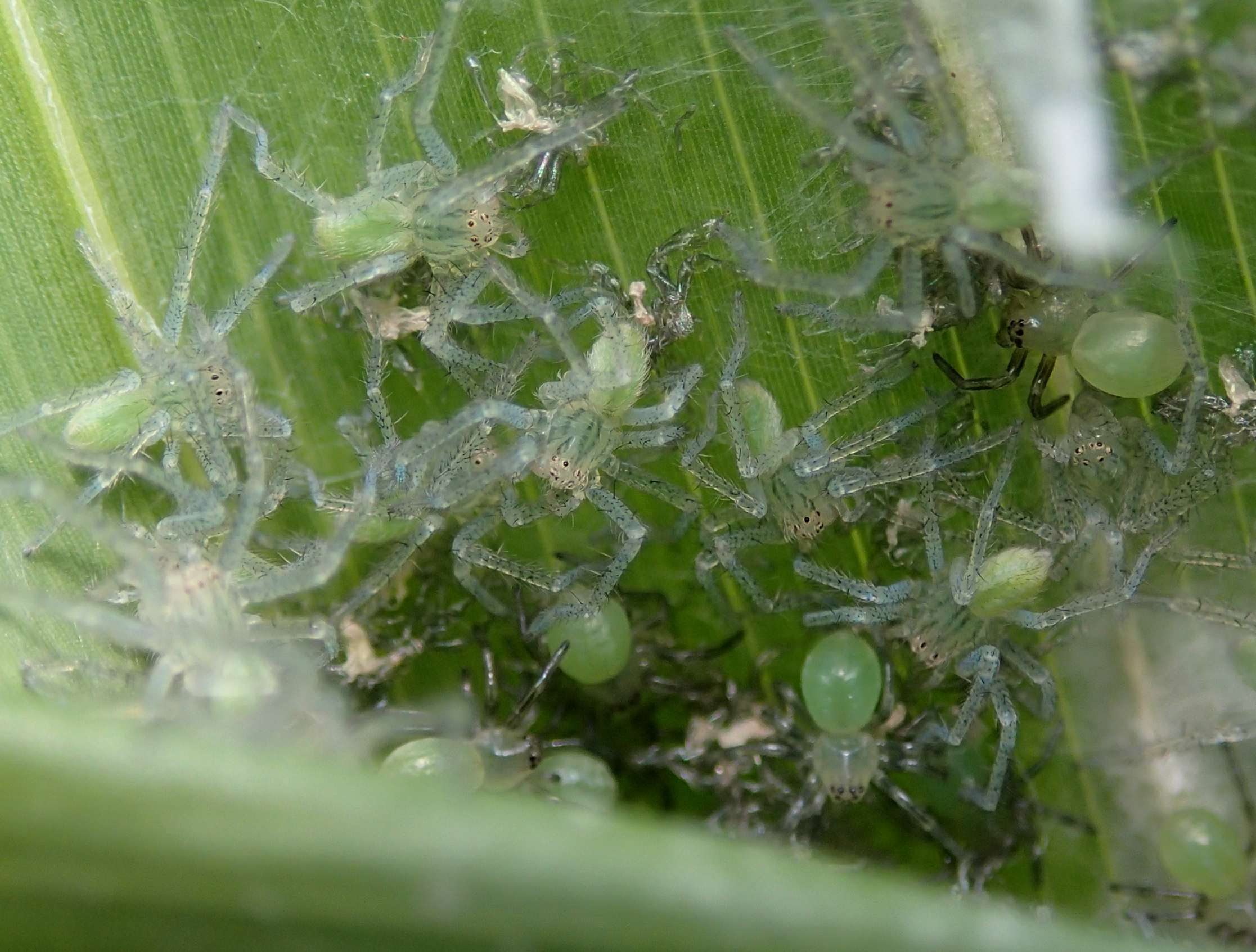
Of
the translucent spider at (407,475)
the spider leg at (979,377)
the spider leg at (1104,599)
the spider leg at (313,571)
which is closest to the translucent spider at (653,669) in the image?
the translucent spider at (407,475)

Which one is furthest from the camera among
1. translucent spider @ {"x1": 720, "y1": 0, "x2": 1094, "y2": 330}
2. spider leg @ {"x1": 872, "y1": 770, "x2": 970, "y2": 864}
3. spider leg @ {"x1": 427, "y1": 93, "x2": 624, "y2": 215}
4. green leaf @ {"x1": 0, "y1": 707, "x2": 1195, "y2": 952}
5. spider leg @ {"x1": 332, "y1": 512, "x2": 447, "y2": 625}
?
spider leg @ {"x1": 872, "y1": 770, "x2": 970, "y2": 864}

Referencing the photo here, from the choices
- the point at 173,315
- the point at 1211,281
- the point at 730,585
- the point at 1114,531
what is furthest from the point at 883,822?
the point at 173,315

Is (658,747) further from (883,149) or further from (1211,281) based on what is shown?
(1211,281)

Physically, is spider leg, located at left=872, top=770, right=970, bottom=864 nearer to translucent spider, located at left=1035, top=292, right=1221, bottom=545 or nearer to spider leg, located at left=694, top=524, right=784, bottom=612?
spider leg, located at left=694, top=524, right=784, bottom=612

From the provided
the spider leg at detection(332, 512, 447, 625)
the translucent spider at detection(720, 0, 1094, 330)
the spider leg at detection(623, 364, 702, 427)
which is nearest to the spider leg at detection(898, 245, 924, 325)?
the translucent spider at detection(720, 0, 1094, 330)

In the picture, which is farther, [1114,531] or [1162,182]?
[1114,531]

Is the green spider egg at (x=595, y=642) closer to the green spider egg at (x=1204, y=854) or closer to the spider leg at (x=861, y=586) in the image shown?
the spider leg at (x=861, y=586)
